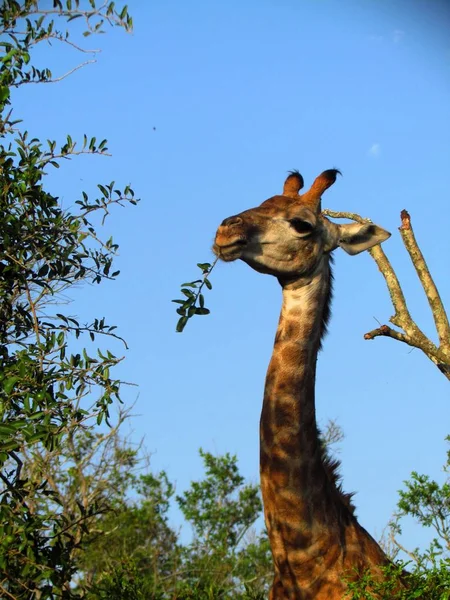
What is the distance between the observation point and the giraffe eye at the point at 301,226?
310 inches

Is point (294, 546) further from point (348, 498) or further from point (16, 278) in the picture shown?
point (16, 278)

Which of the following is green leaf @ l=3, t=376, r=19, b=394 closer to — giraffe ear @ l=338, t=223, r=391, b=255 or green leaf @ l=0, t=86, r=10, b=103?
green leaf @ l=0, t=86, r=10, b=103

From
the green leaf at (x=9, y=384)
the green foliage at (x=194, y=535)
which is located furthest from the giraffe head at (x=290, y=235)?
the green foliage at (x=194, y=535)

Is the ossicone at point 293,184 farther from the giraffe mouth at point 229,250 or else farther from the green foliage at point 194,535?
the green foliage at point 194,535

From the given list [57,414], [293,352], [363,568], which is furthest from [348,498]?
[57,414]

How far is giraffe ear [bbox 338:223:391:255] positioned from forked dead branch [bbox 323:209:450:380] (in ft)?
4.16

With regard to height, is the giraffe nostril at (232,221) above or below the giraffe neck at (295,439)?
above

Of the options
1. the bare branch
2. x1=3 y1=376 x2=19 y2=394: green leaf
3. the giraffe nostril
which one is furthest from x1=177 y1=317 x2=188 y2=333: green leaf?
the bare branch

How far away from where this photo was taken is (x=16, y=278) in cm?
745

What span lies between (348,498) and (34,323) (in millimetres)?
2871

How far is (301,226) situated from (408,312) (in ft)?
8.60

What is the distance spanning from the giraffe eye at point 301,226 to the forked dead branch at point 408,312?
1915 millimetres

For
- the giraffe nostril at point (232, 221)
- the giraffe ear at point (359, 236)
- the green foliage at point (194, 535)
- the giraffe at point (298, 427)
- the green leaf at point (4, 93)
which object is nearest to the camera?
the giraffe at point (298, 427)

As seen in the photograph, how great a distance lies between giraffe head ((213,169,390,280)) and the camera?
24.0 ft
